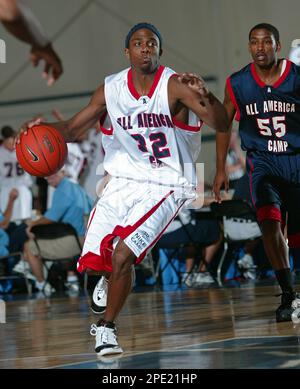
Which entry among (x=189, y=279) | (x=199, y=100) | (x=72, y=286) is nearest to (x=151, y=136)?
(x=199, y=100)

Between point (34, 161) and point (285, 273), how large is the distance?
1.83 m

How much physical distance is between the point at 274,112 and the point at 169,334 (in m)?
1.69

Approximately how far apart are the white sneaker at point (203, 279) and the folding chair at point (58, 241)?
146 centimetres

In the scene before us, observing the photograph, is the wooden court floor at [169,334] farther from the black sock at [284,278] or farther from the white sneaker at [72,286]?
the white sneaker at [72,286]

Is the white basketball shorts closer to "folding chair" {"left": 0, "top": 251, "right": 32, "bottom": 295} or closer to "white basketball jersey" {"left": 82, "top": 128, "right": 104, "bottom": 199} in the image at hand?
"folding chair" {"left": 0, "top": 251, "right": 32, "bottom": 295}

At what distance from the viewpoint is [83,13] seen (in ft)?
54.3

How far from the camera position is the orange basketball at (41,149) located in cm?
562

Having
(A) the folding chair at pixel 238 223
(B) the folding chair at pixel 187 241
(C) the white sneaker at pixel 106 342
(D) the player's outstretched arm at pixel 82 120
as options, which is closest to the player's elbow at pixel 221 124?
(D) the player's outstretched arm at pixel 82 120

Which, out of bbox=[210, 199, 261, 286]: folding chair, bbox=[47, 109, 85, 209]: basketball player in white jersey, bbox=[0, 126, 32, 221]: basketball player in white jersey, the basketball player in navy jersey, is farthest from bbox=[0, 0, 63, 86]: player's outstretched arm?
bbox=[0, 126, 32, 221]: basketball player in white jersey

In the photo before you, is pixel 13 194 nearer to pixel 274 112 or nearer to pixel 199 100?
pixel 274 112

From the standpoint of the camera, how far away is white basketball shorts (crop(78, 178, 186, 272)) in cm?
521

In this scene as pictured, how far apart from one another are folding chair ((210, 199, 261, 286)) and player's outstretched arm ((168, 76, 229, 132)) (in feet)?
16.7

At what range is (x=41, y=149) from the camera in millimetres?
5609
